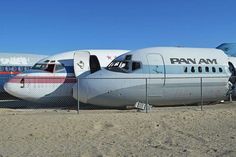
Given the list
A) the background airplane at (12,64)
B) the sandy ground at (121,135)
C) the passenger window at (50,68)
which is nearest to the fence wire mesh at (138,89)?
the passenger window at (50,68)

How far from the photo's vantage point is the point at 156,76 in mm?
19641

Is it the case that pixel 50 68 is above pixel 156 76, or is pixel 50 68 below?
above

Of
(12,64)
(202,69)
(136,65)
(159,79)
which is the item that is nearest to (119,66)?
(136,65)

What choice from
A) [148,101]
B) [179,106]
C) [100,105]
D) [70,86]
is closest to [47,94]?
[70,86]

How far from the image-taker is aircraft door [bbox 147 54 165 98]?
19562mm

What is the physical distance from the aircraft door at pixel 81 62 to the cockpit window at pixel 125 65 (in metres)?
1.85

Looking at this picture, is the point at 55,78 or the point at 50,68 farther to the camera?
the point at 50,68

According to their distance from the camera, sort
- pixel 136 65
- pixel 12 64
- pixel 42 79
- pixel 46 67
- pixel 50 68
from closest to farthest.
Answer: pixel 136 65
pixel 42 79
pixel 50 68
pixel 46 67
pixel 12 64

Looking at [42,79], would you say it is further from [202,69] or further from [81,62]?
[202,69]

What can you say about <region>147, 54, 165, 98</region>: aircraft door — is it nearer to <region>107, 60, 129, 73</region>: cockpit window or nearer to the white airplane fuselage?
the white airplane fuselage

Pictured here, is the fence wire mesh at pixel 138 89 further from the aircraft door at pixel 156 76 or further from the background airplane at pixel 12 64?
the background airplane at pixel 12 64

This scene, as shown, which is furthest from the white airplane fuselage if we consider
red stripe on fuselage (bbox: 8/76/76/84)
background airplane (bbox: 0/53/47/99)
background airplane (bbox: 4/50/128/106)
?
background airplane (bbox: 0/53/47/99)

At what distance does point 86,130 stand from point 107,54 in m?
9.86

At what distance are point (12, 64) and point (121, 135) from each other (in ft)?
60.7
